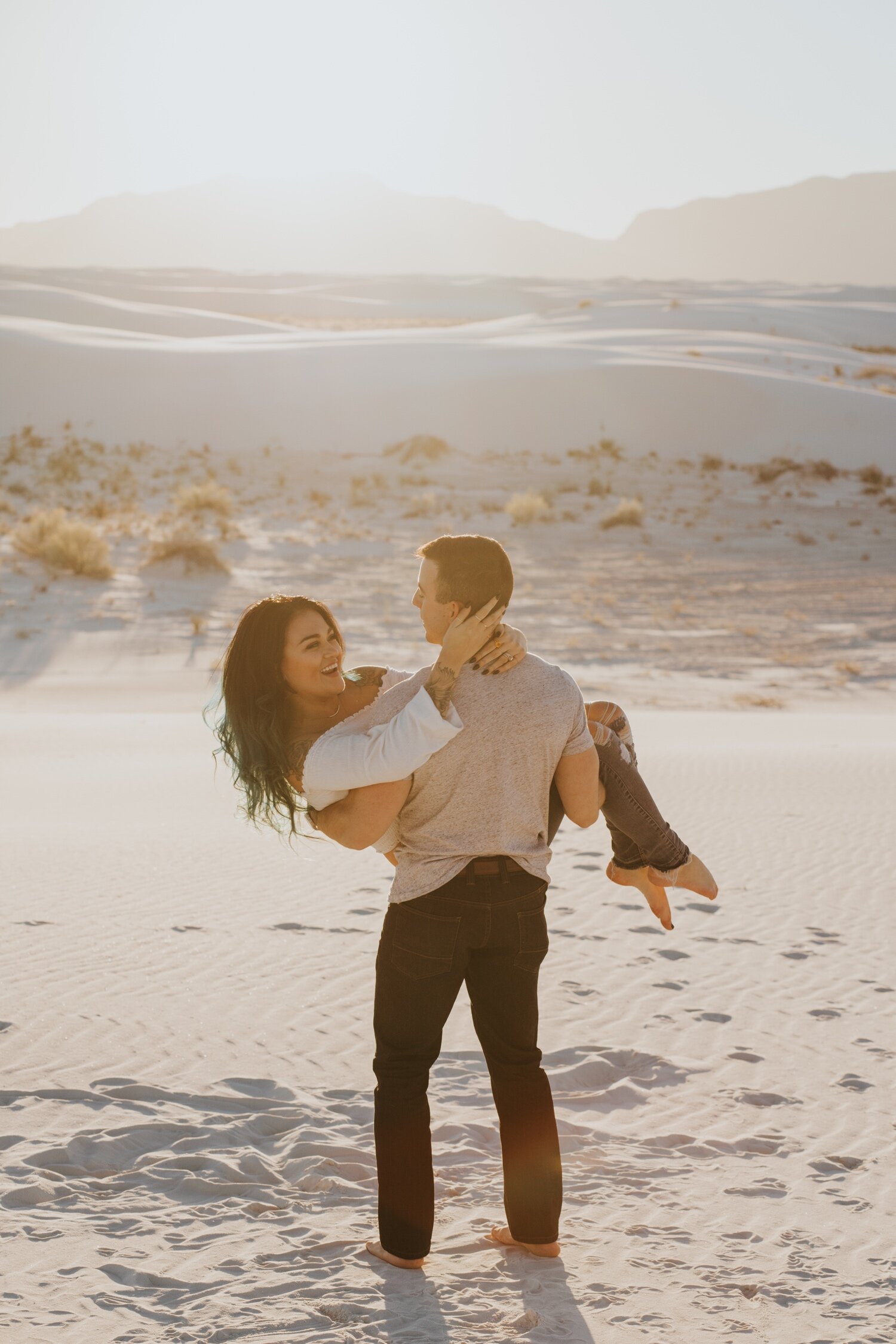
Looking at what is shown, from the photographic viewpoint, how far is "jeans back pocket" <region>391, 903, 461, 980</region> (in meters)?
2.97

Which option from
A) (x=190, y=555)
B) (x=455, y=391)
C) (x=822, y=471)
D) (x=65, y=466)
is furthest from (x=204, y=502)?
(x=822, y=471)

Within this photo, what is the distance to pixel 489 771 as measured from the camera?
2.93 m

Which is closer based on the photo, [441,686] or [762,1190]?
[441,686]

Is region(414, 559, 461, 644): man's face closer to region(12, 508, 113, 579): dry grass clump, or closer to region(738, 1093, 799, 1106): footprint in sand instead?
region(738, 1093, 799, 1106): footprint in sand

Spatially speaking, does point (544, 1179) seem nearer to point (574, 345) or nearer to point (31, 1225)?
point (31, 1225)

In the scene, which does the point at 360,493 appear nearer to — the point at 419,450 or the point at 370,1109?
the point at 419,450

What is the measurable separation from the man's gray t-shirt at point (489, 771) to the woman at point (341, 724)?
57 millimetres

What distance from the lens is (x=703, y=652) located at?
18656 millimetres

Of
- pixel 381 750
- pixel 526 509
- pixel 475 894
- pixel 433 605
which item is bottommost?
pixel 526 509

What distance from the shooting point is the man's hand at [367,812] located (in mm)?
2830

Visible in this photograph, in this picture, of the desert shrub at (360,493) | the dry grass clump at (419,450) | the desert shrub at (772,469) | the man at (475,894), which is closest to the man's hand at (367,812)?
the man at (475,894)

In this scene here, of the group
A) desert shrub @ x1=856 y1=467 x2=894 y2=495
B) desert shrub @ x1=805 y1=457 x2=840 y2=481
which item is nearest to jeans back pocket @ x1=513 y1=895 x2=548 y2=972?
desert shrub @ x1=856 y1=467 x2=894 y2=495

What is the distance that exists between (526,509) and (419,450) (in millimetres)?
7291

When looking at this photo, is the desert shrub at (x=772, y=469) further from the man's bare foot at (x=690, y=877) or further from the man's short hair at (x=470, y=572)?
the man's short hair at (x=470, y=572)
